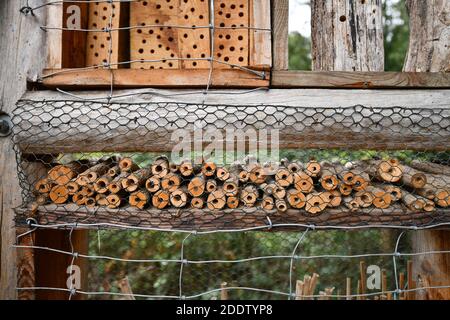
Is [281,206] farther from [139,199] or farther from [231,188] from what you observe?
[139,199]

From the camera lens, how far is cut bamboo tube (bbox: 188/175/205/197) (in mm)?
2598

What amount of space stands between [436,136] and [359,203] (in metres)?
0.57

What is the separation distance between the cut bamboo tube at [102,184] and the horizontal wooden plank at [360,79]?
3.23 ft

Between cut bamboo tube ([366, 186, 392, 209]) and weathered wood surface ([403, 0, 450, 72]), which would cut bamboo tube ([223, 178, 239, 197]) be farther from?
weathered wood surface ([403, 0, 450, 72])

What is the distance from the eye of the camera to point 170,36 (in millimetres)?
3018

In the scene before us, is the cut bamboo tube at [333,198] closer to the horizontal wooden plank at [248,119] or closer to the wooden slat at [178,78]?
the horizontal wooden plank at [248,119]

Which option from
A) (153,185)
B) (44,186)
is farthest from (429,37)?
(44,186)

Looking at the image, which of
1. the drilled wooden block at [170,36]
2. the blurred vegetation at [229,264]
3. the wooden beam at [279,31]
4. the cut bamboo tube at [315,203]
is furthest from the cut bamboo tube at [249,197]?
the blurred vegetation at [229,264]

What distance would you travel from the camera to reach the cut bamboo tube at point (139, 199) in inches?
103

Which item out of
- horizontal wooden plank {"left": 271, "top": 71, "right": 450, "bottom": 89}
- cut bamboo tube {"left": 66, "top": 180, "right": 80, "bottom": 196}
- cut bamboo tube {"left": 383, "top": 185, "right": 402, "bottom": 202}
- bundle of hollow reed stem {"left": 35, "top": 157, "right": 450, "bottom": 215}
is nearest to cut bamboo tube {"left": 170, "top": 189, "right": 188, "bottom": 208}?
bundle of hollow reed stem {"left": 35, "top": 157, "right": 450, "bottom": 215}

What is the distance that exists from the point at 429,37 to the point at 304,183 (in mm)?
1114

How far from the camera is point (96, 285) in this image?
575 centimetres

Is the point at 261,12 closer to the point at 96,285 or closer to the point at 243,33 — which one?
the point at 243,33

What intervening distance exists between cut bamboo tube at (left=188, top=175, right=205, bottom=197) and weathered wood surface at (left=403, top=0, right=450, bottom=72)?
4.36ft
